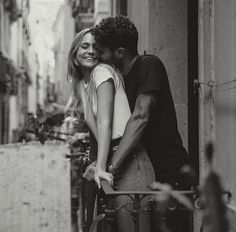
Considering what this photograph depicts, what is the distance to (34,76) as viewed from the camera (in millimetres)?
61844

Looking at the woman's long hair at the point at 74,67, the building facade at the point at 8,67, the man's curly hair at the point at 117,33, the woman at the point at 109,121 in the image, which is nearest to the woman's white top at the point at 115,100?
the woman at the point at 109,121

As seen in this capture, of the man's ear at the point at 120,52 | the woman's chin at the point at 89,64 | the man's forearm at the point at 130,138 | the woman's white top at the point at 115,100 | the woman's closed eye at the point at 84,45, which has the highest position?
the woman's closed eye at the point at 84,45

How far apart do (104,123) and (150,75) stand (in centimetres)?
35

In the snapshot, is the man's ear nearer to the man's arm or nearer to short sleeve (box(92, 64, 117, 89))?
short sleeve (box(92, 64, 117, 89))

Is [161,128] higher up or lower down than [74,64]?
lower down

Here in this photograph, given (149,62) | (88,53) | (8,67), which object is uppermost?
(8,67)

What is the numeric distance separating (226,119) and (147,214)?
970 mm

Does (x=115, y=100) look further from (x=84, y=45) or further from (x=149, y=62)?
(x=84, y=45)

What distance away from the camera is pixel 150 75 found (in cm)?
335

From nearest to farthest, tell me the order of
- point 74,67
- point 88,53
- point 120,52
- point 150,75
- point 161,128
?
point 150,75 < point 161,128 < point 120,52 < point 88,53 < point 74,67

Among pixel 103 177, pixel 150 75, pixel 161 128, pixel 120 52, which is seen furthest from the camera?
pixel 120 52

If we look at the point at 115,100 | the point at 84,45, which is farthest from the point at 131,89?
the point at 84,45

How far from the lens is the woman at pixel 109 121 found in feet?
10.8

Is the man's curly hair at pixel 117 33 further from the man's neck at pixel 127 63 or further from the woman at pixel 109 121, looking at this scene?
the woman at pixel 109 121
